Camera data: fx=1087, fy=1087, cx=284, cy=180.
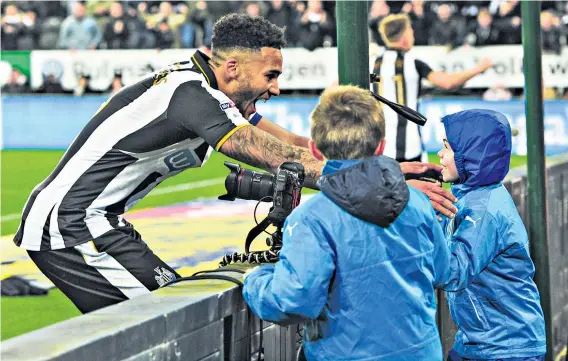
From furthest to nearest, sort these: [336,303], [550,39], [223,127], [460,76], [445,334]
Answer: [550,39]
[460,76]
[445,334]
[223,127]
[336,303]

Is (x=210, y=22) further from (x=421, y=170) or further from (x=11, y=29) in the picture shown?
(x=421, y=170)

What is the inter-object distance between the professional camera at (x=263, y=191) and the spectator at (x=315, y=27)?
19.3 meters

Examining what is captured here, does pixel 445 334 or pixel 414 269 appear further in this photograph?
pixel 445 334

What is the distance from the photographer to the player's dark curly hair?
4.51 m

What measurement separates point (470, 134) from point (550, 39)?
1743cm

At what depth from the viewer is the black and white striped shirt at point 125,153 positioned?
4.27 m

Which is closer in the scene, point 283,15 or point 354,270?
point 354,270

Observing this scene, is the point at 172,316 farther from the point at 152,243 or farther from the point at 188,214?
the point at 188,214

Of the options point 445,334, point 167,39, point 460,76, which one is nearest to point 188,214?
point 460,76

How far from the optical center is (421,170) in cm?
392

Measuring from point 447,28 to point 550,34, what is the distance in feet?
7.03

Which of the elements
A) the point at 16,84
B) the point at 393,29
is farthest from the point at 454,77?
the point at 16,84

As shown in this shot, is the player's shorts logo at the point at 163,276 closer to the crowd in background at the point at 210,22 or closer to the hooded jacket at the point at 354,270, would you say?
the hooded jacket at the point at 354,270

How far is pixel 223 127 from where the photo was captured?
4164mm
